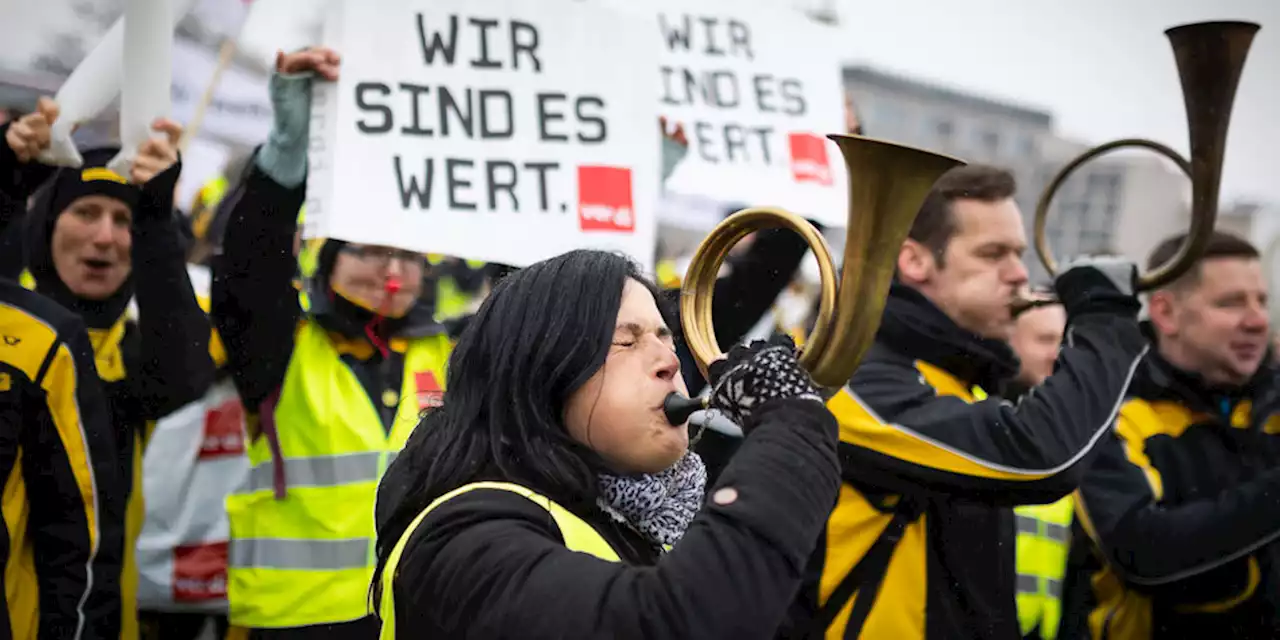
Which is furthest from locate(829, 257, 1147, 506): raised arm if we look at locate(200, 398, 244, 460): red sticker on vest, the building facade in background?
the building facade in background

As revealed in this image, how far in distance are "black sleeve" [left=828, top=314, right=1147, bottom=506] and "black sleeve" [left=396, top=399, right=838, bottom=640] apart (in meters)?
1.17

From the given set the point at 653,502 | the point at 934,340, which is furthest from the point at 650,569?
the point at 934,340

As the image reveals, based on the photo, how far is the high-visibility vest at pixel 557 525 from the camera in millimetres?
2014

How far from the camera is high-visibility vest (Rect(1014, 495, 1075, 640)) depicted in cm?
470

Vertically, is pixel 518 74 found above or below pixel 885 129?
below

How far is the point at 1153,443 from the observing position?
423 centimetres

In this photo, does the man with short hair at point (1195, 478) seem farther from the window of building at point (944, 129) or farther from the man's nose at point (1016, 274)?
the window of building at point (944, 129)

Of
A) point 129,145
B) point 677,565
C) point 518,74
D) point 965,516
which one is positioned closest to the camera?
point 677,565

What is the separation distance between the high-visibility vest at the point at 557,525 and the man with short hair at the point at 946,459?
3.96ft

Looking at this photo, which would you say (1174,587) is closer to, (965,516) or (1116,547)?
(1116,547)

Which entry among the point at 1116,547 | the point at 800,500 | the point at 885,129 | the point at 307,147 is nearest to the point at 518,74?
the point at 307,147

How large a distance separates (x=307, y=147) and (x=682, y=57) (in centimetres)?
165

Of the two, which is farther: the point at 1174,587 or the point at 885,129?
the point at 885,129

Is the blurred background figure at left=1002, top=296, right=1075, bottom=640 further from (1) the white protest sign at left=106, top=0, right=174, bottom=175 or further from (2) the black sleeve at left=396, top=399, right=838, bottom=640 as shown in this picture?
(2) the black sleeve at left=396, top=399, right=838, bottom=640
